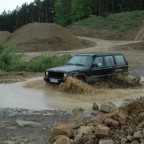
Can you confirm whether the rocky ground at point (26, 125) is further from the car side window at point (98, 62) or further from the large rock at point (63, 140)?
the car side window at point (98, 62)

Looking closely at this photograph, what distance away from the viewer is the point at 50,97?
16.4m

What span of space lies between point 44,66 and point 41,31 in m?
30.7

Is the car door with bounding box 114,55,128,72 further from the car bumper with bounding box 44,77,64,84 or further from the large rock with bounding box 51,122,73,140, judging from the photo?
the large rock with bounding box 51,122,73,140

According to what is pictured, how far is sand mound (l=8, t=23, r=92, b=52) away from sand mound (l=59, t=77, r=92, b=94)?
34.3 meters

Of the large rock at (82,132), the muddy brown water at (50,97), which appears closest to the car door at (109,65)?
the muddy brown water at (50,97)

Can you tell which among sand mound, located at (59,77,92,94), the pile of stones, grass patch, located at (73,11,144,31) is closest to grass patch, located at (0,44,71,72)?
sand mound, located at (59,77,92,94)

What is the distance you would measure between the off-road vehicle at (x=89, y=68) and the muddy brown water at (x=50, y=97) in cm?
59

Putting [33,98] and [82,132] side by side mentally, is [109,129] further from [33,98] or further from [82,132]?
[33,98]

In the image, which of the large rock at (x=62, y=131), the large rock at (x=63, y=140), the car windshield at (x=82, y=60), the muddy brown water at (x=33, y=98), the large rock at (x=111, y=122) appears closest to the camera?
the large rock at (x=63, y=140)

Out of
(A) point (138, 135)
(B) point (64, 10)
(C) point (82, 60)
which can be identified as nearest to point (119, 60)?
(C) point (82, 60)

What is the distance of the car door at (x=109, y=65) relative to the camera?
780 inches

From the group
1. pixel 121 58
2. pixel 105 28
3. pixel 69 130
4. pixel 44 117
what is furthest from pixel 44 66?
pixel 105 28

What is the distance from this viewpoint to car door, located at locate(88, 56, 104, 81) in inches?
746

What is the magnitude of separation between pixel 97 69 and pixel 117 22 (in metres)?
58.5
